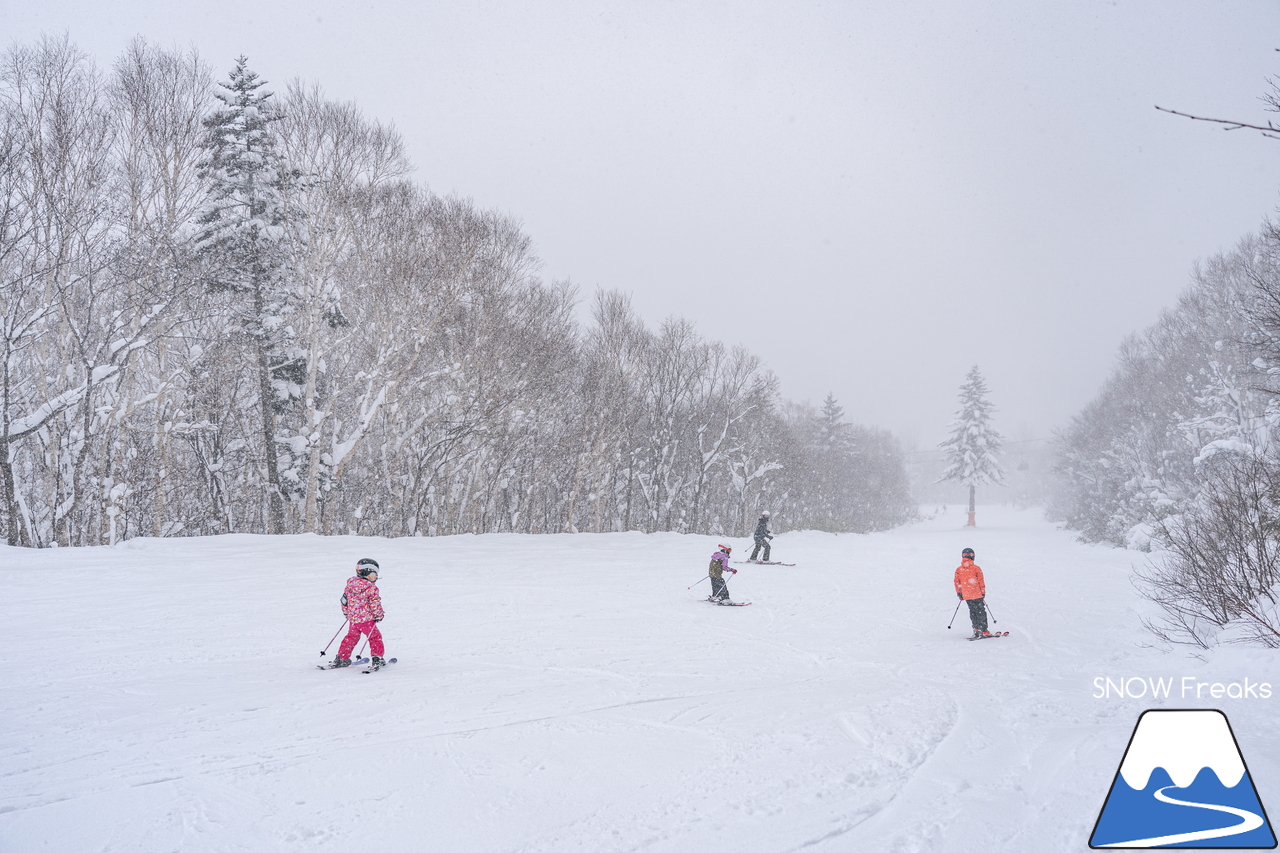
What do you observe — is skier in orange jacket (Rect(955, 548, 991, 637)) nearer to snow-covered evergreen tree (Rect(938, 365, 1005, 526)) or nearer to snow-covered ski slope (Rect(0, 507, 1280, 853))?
snow-covered ski slope (Rect(0, 507, 1280, 853))

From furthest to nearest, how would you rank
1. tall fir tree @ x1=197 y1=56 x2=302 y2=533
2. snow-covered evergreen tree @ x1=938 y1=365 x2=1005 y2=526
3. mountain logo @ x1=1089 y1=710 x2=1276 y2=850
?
snow-covered evergreen tree @ x1=938 y1=365 x2=1005 y2=526 → tall fir tree @ x1=197 y1=56 x2=302 y2=533 → mountain logo @ x1=1089 y1=710 x2=1276 y2=850

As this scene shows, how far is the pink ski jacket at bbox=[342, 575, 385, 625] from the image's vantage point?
24.1ft

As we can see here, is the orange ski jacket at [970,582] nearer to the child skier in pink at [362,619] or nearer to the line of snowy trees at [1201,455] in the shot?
the line of snowy trees at [1201,455]

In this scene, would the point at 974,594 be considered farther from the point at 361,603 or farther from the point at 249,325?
the point at 249,325

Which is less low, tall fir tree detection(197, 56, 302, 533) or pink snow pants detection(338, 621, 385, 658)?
tall fir tree detection(197, 56, 302, 533)

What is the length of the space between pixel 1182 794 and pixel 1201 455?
66.0 feet

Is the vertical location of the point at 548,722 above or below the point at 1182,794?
below

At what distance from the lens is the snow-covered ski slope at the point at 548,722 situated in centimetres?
388

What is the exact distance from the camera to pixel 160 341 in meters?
16.1

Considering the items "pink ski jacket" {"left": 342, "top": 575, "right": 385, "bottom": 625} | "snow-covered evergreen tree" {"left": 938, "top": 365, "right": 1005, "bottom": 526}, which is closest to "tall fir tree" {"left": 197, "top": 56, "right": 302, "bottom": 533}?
"pink ski jacket" {"left": 342, "top": 575, "right": 385, "bottom": 625}

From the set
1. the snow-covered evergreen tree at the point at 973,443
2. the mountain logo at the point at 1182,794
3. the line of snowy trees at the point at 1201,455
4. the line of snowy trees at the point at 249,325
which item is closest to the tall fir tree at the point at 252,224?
the line of snowy trees at the point at 249,325

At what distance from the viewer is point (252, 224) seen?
Answer: 16.6m

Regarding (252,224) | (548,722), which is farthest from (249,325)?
(548,722)

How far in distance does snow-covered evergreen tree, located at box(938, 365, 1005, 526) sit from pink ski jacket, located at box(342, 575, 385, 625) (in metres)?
52.4
